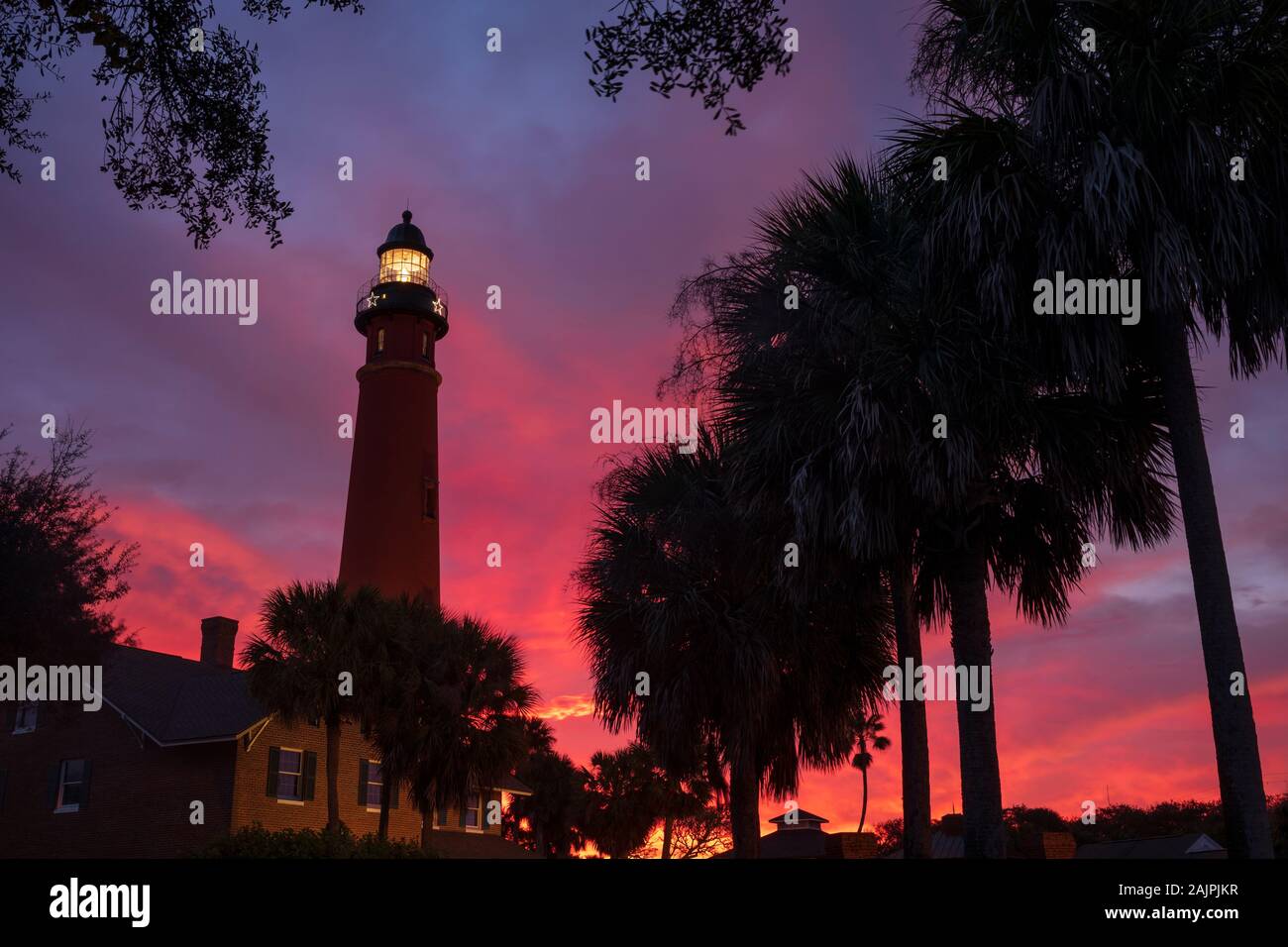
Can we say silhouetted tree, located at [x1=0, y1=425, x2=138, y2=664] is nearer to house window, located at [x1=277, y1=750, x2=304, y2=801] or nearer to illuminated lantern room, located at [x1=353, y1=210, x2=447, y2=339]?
house window, located at [x1=277, y1=750, x2=304, y2=801]

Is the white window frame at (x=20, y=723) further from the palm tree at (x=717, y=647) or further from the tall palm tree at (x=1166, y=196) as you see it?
the tall palm tree at (x=1166, y=196)

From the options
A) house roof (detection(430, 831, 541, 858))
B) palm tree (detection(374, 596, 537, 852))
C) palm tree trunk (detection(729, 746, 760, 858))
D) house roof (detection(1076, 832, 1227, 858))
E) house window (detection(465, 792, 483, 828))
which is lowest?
house roof (detection(1076, 832, 1227, 858))

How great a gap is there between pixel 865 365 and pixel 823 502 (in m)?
2.05

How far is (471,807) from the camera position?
4159 centimetres

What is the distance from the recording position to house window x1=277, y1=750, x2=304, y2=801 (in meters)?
31.2

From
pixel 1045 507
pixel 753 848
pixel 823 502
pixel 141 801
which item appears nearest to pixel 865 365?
pixel 823 502

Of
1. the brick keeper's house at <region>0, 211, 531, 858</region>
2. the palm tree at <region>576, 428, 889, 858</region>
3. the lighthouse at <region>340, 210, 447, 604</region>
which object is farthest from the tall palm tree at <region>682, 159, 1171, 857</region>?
the lighthouse at <region>340, 210, 447, 604</region>

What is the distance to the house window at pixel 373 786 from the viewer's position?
35281 mm

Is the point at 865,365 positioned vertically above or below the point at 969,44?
below

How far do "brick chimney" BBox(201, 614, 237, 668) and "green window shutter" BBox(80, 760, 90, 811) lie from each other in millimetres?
7583

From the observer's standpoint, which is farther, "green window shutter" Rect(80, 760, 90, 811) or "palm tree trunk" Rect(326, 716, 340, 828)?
"green window shutter" Rect(80, 760, 90, 811)

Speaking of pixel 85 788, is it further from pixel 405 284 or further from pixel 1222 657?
pixel 1222 657

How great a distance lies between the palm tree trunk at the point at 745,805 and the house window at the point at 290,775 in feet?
50.6

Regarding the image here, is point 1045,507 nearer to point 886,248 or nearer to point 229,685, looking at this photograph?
point 886,248
